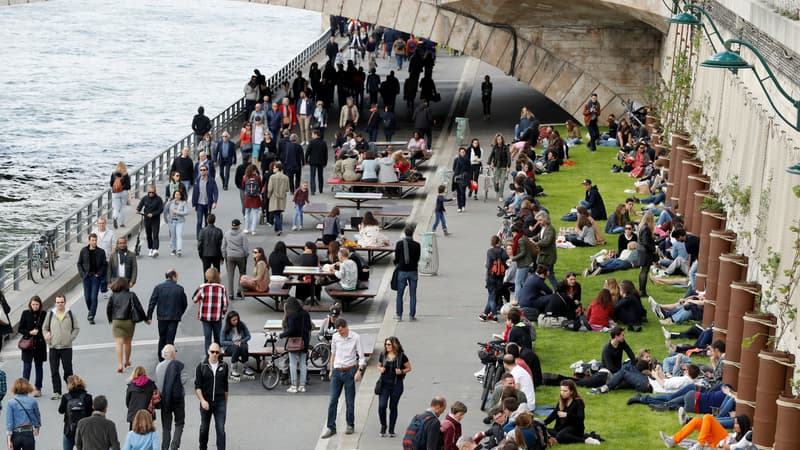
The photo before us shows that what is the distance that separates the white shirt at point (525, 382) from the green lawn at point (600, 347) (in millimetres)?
781

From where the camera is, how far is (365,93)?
5056 cm

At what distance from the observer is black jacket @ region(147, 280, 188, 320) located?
21.7m

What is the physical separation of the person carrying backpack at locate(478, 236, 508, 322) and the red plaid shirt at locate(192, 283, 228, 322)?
434 centimetres

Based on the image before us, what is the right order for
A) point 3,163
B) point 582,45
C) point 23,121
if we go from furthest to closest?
point 23,121, point 3,163, point 582,45

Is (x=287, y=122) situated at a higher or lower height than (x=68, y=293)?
higher

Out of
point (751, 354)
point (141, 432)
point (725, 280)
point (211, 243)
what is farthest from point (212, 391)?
point (211, 243)

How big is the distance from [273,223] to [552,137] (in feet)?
31.5

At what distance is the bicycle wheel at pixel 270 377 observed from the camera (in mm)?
20953

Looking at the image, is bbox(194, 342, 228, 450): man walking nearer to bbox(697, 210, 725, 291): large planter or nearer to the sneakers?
the sneakers

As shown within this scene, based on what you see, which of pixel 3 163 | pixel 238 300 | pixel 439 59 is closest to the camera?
pixel 238 300

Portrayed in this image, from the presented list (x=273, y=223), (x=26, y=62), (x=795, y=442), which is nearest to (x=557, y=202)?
(x=273, y=223)

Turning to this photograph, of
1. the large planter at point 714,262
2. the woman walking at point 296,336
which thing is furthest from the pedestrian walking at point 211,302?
the large planter at point 714,262

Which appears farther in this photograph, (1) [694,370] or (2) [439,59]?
(2) [439,59]

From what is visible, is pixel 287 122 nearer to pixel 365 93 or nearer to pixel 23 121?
pixel 365 93
